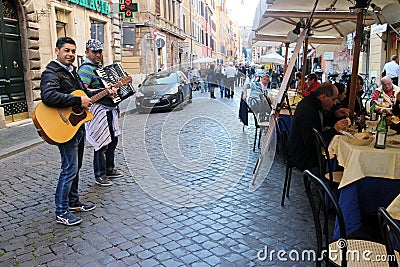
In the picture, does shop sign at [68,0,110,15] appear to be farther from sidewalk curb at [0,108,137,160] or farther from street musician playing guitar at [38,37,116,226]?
street musician playing guitar at [38,37,116,226]

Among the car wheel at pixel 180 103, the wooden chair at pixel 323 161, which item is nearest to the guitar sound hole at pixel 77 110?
the wooden chair at pixel 323 161

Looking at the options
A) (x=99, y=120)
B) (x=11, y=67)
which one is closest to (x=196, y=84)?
(x=11, y=67)

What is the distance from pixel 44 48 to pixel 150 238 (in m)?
11.3

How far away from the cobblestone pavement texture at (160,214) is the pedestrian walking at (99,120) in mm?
329

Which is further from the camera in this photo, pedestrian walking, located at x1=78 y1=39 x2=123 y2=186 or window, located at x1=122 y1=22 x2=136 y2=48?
window, located at x1=122 y1=22 x2=136 y2=48

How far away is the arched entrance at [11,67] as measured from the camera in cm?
1125

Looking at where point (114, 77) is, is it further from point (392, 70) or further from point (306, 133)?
point (392, 70)

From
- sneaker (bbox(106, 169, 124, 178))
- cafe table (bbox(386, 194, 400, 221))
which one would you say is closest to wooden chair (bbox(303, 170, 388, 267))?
cafe table (bbox(386, 194, 400, 221))

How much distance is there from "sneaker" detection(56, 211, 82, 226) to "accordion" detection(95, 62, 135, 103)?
5.31 feet

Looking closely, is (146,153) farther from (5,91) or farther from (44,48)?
(44,48)

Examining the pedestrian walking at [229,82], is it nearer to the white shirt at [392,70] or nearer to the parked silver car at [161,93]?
the parked silver car at [161,93]

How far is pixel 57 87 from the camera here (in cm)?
389

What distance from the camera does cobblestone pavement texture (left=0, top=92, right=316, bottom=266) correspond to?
11.2 ft

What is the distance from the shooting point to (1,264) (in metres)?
3.29
